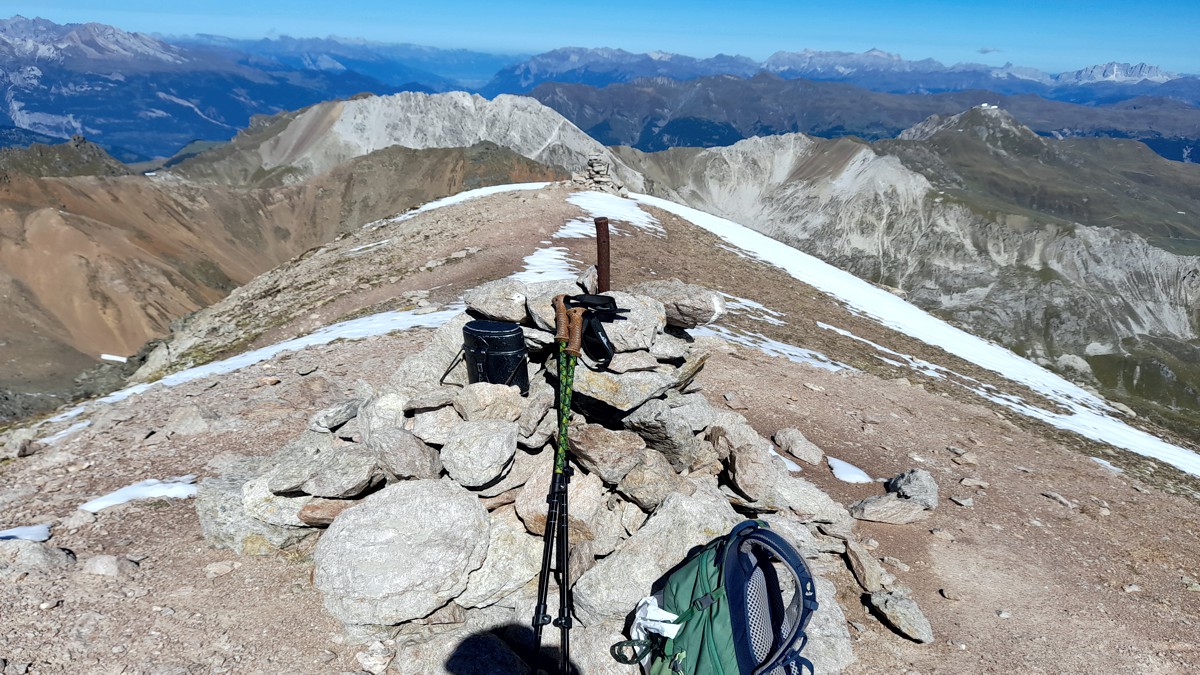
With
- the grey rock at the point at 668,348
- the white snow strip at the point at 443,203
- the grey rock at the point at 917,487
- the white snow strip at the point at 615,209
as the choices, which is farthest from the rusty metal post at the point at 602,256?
the white snow strip at the point at 443,203

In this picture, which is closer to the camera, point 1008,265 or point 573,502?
point 573,502

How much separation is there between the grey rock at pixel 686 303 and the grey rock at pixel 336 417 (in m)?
4.37

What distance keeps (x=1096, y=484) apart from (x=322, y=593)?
1307cm

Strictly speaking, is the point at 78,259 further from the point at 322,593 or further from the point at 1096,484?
the point at 1096,484

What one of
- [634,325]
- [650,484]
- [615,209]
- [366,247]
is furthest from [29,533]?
[615,209]

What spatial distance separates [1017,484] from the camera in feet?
36.1

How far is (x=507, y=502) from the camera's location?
7.61m

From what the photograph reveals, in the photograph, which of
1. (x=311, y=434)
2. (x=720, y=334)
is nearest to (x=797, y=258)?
(x=720, y=334)

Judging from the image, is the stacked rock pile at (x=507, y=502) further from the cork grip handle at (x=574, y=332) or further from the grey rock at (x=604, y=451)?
the cork grip handle at (x=574, y=332)

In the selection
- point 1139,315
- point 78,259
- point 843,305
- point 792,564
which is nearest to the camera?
point 792,564

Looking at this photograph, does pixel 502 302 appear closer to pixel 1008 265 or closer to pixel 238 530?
pixel 238 530

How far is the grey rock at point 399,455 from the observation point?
23.7 ft

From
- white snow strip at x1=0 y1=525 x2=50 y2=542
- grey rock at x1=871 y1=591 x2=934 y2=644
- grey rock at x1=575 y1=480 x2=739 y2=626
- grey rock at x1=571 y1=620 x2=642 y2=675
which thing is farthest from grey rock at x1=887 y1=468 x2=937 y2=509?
white snow strip at x1=0 y1=525 x2=50 y2=542

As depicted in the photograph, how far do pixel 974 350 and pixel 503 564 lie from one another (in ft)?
77.1
